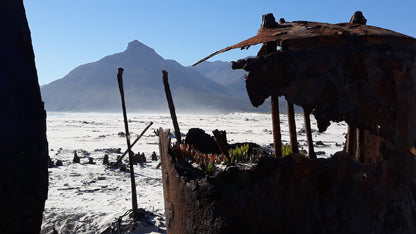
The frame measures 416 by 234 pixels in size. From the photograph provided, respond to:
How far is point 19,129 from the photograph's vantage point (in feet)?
6.59

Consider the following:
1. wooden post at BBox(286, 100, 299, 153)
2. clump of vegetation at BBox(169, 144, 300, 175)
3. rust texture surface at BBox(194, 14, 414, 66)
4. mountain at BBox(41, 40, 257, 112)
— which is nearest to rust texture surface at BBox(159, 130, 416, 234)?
clump of vegetation at BBox(169, 144, 300, 175)

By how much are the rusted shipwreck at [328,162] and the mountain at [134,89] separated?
103m

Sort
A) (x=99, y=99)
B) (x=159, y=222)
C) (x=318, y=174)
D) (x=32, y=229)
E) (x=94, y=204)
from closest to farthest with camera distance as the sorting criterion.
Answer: (x=318, y=174) < (x=32, y=229) < (x=159, y=222) < (x=94, y=204) < (x=99, y=99)

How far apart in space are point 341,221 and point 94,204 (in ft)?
17.1

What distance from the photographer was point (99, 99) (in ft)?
418

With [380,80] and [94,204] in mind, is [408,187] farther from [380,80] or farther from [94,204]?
[94,204]

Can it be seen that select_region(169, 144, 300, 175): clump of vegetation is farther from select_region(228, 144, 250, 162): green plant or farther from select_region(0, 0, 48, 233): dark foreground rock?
select_region(0, 0, 48, 233): dark foreground rock

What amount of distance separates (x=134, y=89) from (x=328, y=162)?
141650mm

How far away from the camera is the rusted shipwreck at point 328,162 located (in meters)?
1.88

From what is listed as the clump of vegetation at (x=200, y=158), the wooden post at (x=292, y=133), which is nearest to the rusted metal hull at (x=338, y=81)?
the wooden post at (x=292, y=133)

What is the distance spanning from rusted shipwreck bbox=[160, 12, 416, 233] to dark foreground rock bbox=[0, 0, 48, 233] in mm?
1022

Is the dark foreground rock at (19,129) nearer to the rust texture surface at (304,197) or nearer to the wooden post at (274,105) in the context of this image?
the rust texture surface at (304,197)

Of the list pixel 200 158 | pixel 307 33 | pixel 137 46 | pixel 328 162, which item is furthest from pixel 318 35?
pixel 137 46

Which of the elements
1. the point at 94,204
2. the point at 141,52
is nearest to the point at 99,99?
the point at 141,52
